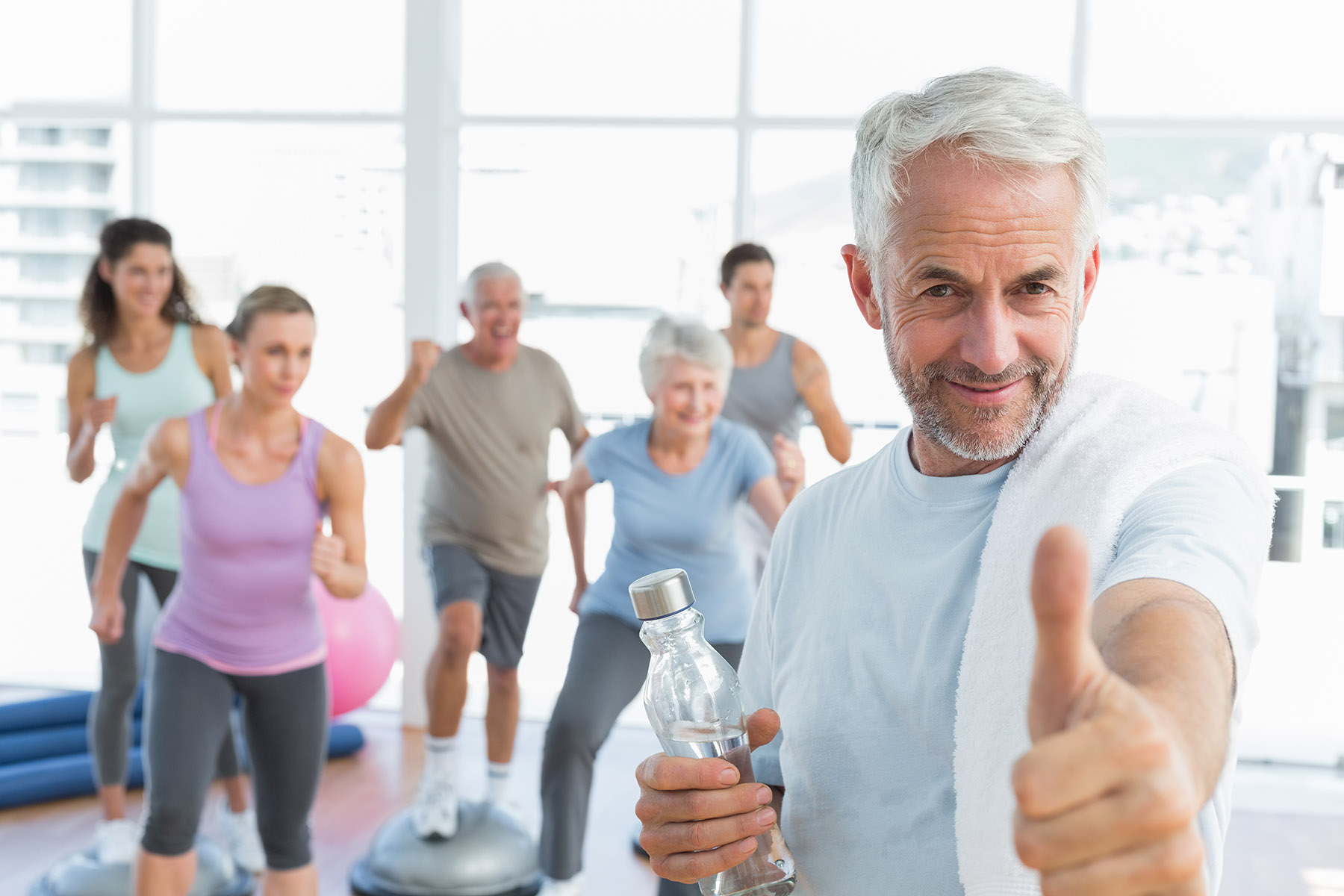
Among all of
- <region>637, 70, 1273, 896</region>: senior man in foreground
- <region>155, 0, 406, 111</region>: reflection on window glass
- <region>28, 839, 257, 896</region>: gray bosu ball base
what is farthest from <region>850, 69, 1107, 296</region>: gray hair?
<region>155, 0, 406, 111</region>: reflection on window glass

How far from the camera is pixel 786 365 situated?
3840 mm

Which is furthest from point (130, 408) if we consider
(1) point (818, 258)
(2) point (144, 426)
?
(1) point (818, 258)

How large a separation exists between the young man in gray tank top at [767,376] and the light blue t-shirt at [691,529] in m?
→ 0.58

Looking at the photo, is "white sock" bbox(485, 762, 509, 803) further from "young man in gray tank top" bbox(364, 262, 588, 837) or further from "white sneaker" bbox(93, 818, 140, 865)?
"white sneaker" bbox(93, 818, 140, 865)

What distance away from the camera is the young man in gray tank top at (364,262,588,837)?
378 centimetres

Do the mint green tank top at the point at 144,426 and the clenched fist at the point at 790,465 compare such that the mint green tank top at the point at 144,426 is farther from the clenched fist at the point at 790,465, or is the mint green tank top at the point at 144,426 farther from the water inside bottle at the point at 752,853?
the water inside bottle at the point at 752,853

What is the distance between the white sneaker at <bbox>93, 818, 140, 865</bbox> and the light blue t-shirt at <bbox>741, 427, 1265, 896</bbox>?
2.79m

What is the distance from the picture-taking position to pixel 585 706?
114 inches

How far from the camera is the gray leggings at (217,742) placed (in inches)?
101

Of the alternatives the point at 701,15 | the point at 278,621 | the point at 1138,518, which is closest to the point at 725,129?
the point at 701,15

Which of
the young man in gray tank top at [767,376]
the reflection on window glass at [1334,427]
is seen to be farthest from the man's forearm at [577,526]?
the reflection on window glass at [1334,427]

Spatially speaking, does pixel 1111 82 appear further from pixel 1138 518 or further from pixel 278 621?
pixel 1138 518

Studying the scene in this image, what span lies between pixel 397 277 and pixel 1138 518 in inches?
182

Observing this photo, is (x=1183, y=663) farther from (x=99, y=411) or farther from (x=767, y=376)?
(x=99, y=411)
